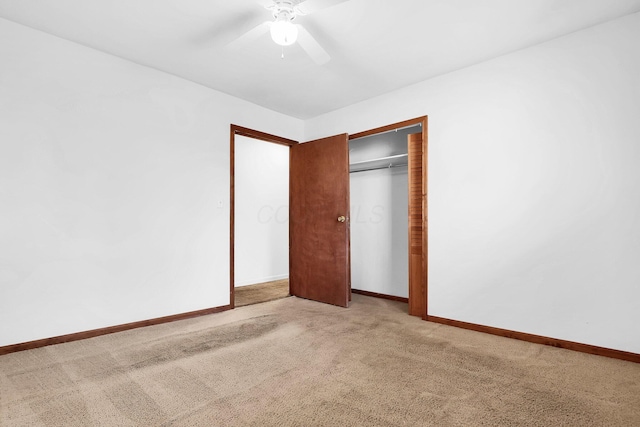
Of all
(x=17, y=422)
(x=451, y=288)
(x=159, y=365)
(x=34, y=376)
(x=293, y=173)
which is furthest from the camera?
(x=293, y=173)

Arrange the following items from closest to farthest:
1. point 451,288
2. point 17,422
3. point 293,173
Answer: point 17,422
point 451,288
point 293,173

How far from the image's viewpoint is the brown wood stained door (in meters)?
3.81

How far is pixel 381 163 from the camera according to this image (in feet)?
14.1

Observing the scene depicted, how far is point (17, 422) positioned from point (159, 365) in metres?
0.73

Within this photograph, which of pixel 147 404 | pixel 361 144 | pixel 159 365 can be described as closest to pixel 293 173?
pixel 361 144

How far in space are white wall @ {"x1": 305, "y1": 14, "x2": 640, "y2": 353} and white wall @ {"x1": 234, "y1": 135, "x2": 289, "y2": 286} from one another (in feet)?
10.2

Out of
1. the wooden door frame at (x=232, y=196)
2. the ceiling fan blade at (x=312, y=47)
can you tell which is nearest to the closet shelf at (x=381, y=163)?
the wooden door frame at (x=232, y=196)

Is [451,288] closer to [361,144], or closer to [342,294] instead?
[342,294]

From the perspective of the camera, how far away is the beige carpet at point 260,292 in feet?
13.4

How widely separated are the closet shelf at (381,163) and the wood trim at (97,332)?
8.78 ft

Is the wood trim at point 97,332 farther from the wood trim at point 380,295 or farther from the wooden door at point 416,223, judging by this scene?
the wooden door at point 416,223

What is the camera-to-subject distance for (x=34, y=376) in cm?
197

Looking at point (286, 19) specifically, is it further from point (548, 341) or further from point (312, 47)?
point (548, 341)

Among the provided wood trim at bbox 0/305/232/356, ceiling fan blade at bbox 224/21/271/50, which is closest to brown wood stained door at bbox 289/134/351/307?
wood trim at bbox 0/305/232/356
